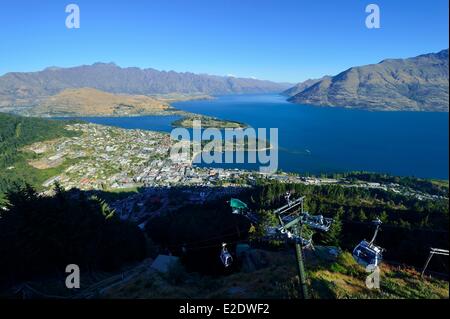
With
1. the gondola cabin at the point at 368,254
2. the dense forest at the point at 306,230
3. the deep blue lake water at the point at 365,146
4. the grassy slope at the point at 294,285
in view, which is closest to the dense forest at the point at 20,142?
the dense forest at the point at 306,230

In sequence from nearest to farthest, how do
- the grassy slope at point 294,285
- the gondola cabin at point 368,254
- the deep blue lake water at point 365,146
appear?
the grassy slope at point 294,285 < the gondola cabin at point 368,254 < the deep blue lake water at point 365,146

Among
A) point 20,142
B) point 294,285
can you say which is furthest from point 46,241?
point 20,142

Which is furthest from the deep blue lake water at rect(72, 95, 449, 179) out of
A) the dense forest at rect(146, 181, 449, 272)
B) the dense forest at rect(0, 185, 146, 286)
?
the dense forest at rect(0, 185, 146, 286)

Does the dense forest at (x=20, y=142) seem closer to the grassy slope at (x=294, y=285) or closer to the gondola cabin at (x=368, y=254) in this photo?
the grassy slope at (x=294, y=285)

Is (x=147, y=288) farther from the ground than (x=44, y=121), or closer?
closer

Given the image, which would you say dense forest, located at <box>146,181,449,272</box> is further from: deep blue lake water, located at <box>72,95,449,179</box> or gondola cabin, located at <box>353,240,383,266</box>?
deep blue lake water, located at <box>72,95,449,179</box>
